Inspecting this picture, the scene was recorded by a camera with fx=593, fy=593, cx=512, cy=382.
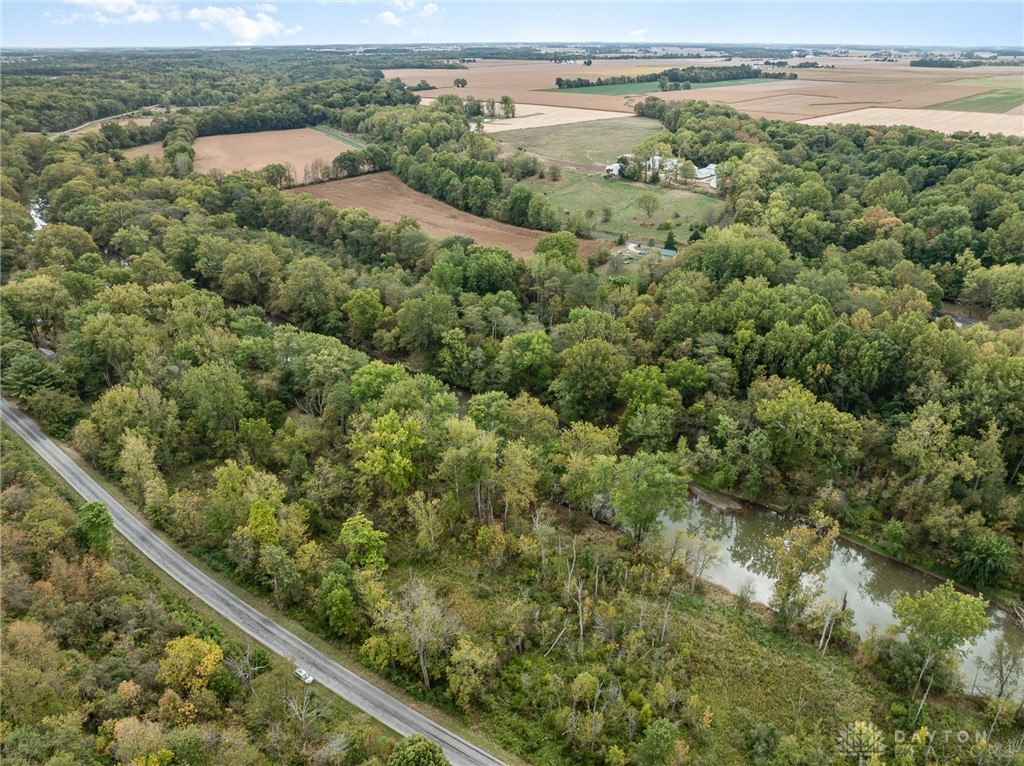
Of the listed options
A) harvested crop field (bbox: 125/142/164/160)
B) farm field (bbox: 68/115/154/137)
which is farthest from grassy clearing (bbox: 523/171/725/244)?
farm field (bbox: 68/115/154/137)

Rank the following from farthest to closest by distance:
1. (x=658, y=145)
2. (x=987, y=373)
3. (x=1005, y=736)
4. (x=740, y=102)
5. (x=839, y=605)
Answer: (x=740, y=102) → (x=658, y=145) → (x=987, y=373) → (x=839, y=605) → (x=1005, y=736)

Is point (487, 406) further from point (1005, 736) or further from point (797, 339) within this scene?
point (1005, 736)

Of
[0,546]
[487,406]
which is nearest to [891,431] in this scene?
[487,406]

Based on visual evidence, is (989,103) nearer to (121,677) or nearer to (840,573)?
(840,573)

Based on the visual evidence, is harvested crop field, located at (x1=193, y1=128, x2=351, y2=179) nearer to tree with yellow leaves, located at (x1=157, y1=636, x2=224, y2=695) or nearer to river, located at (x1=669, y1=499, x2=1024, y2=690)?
tree with yellow leaves, located at (x1=157, y1=636, x2=224, y2=695)

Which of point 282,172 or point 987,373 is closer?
point 987,373
